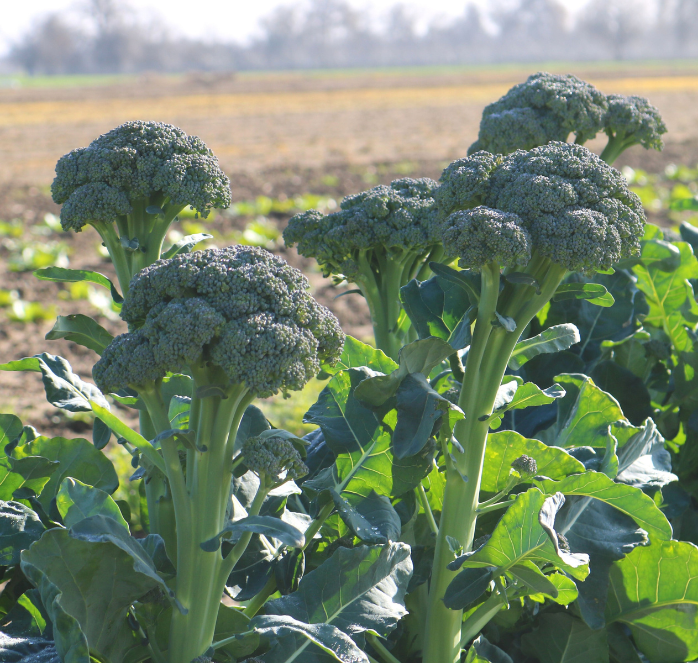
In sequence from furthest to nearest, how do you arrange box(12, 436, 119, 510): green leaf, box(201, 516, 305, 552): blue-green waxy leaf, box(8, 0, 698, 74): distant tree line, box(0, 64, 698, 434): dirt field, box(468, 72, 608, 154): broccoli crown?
1. box(8, 0, 698, 74): distant tree line
2. box(0, 64, 698, 434): dirt field
3. box(468, 72, 608, 154): broccoli crown
4. box(12, 436, 119, 510): green leaf
5. box(201, 516, 305, 552): blue-green waxy leaf

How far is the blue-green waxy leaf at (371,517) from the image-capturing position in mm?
1789

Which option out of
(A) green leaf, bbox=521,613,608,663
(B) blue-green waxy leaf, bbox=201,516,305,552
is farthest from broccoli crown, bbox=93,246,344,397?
(A) green leaf, bbox=521,613,608,663

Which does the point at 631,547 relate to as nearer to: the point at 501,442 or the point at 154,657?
the point at 501,442

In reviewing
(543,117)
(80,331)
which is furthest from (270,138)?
(80,331)

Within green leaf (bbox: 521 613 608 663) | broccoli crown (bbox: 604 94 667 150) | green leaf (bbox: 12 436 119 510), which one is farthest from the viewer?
broccoli crown (bbox: 604 94 667 150)

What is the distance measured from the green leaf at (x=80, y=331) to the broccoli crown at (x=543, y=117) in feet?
4.99

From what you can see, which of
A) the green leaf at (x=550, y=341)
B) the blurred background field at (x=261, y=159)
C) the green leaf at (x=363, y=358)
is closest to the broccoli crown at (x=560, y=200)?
the green leaf at (x=550, y=341)

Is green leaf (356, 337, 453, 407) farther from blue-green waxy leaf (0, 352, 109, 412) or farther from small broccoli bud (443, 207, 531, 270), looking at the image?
blue-green waxy leaf (0, 352, 109, 412)

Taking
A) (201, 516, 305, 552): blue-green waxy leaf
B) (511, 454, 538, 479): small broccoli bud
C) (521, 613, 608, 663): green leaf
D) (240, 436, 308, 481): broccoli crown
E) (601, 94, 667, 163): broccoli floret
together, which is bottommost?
(521, 613, 608, 663): green leaf

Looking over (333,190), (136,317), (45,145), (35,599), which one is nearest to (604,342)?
(136,317)

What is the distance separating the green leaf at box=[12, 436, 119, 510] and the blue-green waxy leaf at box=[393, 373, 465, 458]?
106 centimetres

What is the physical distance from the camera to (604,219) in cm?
173

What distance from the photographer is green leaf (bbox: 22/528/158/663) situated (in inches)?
62.1

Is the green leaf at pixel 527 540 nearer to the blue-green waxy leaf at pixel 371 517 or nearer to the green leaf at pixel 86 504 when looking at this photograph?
the blue-green waxy leaf at pixel 371 517
